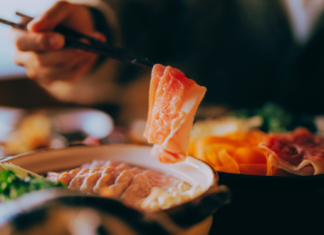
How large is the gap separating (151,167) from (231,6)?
116 inches

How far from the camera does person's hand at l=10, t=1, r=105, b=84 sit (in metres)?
1.23

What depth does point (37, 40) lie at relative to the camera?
50.6 inches

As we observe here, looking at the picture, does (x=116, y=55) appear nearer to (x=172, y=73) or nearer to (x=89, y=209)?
(x=172, y=73)

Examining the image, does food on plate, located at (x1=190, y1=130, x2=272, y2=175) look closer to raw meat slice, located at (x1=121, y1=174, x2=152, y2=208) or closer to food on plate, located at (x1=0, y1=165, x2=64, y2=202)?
raw meat slice, located at (x1=121, y1=174, x2=152, y2=208)

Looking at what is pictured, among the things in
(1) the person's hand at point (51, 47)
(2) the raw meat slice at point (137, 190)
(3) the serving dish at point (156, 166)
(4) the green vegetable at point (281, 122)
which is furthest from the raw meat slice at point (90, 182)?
(4) the green vegetable at point (281, 122)

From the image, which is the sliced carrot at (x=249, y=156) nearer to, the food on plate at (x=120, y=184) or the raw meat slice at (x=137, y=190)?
the food on plate at (x=120, y=184)

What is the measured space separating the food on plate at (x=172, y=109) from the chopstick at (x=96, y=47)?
0.13m

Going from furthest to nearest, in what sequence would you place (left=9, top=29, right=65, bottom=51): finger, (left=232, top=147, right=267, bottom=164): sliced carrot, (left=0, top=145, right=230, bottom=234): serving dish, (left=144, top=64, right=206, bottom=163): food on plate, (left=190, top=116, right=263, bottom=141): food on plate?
(left=190, top=116, right=263, bottom=141): food on plate < (left=9, top=29, right=65, bottom=51): finger < (left=232, top=147, right=267, bottom=164): sliced carrot < (left=144, top=64, right=206, bottom=163): food on plate < (left=0, top=145, right=230, bottom=234): serving dish

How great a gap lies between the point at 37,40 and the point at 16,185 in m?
1.02

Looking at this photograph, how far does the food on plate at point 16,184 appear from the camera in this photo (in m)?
0.54

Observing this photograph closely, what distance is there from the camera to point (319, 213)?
2.37 ft

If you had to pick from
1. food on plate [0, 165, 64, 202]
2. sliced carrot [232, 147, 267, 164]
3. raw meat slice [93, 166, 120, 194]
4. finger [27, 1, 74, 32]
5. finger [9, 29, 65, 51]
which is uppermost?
finger [27, 1, 74, 32]

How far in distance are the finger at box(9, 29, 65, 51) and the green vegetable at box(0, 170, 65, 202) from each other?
835 mm

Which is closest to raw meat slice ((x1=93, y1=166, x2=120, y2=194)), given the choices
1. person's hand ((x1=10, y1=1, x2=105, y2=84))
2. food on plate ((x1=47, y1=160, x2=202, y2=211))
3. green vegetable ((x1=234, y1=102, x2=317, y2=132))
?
food on plate ((x1=47, y1=160, x2=202, y2=211))
